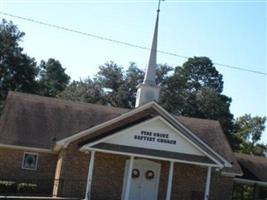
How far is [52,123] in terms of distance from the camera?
3456cm

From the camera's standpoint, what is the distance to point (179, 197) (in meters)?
31.0

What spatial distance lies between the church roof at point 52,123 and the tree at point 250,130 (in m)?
30.7

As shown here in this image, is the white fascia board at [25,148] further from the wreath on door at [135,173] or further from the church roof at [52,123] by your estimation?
the wreath on door at [135,173]

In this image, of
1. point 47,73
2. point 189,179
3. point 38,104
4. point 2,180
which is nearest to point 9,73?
point 38,104

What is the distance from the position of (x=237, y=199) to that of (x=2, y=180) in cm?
2514

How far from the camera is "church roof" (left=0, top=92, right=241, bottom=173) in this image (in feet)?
108

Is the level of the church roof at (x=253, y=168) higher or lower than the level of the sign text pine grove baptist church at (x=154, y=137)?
lower

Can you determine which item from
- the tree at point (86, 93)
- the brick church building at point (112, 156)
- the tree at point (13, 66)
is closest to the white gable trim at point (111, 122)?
the brick church building at point (112, 156)

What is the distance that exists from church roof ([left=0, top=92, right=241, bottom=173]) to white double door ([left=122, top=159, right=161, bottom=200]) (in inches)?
127

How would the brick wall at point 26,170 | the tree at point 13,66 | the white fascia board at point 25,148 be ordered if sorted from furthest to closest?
1. the tree at point 13,66
2. the white fascia board at point 25,148
3. the brick wall at point 26,170

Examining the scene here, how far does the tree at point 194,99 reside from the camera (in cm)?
6644

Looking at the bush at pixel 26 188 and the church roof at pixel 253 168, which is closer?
the bush at pixel 26 188

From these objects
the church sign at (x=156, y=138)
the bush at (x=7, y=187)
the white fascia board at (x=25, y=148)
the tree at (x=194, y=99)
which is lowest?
the bush at (x=7, y=187)

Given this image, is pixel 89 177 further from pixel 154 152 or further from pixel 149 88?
pixel 149 88
